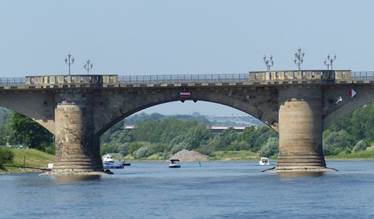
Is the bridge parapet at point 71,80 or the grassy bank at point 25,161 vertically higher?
the bridge parapet at point 71,80

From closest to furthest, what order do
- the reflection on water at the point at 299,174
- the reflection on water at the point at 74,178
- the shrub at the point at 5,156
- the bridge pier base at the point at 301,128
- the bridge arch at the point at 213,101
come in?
1. the reflection on water at the point at 74,178
2. the reflection on water at the point at 299,174
3. the bridge pier base at the point at 301,128
4. the bridge arch at the point at 213,101
5. the shrub at the point at 5,156

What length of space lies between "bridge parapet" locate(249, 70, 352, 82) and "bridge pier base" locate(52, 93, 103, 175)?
17.5 metres

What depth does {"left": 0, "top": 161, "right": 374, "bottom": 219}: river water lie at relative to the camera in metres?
110

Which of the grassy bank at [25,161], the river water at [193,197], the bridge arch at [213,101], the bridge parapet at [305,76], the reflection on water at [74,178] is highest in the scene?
the bridge parapet at [305,76]

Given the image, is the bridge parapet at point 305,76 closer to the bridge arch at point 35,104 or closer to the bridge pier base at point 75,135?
the bridge pier base at point 75,135

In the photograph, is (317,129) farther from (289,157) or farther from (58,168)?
(58,168)

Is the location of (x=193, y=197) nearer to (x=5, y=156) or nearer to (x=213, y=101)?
(x=213, y=101)

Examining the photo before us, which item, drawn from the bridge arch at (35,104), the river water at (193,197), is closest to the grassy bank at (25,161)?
the bridge arch at (35,104)

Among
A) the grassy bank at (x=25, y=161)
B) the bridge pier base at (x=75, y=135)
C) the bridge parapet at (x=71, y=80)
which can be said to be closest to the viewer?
the bridge parapet at (x=71, y=80)

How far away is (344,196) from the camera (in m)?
124

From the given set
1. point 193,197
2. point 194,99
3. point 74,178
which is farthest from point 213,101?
point 193,197

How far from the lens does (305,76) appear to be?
159 meters

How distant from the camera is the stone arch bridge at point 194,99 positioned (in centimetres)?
16000

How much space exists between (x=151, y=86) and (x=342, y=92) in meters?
19.4
